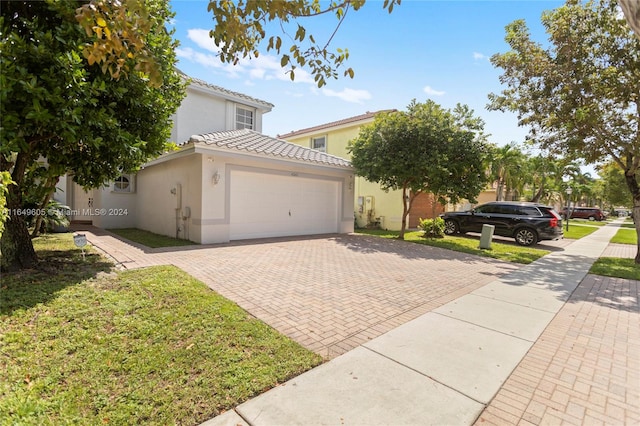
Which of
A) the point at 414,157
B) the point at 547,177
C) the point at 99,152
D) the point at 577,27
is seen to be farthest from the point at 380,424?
the point at 547,177

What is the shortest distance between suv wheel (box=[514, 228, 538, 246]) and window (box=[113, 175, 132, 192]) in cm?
1900

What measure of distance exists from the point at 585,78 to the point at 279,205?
36.1ft

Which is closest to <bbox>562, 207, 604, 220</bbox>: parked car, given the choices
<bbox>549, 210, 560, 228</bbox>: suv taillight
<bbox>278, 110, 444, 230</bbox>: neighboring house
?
<bbox>278, 110, 444, 230</bbox>: neighboring house

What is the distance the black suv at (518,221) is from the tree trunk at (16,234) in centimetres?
1629

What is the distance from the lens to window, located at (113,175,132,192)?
48.9 ft

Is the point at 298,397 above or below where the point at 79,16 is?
below

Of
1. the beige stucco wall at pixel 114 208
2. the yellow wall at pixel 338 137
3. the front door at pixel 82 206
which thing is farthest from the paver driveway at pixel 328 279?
the yellow wall at pixel 338 137

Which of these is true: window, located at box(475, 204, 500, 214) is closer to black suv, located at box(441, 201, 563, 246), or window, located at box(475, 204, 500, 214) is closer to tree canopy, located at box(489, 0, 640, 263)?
black suv, located at box(441, 201, 563, 246)

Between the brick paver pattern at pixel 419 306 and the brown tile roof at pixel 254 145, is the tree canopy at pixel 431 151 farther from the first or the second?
the brick paver pattern at pixel 419 306

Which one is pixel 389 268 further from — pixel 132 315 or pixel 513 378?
pixel 132 315

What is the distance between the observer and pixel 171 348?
3.37 meters

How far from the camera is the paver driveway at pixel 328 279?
4.25 m

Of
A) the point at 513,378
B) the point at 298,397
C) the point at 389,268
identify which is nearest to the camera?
the point at 298,397

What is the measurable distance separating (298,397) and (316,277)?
4001 millimetres
